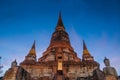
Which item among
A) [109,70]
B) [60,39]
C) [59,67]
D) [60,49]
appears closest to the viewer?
[109,70]

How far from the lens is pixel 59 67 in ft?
64.6

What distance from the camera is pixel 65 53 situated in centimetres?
2528

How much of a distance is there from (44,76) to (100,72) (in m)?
7.91

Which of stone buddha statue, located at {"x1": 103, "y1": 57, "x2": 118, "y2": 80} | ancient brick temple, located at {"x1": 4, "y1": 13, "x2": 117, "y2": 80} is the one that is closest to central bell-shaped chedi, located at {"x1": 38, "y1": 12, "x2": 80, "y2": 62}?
ancient brick temple, located at {"x1": 4, "y1": 13, "x2": 117, "y2": 80}

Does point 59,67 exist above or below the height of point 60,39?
below

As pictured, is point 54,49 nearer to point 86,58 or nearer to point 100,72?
point 86,58

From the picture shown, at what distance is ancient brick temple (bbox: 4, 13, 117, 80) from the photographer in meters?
17.7

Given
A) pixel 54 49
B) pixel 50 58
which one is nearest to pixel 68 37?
pixel 54 49

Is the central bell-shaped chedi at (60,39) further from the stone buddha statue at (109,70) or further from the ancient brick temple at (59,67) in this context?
the stone buddha statue at (109,70)

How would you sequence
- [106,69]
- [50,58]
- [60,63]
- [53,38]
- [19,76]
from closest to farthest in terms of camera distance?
[19,76]
[106,69]
[60,63]
[50,58]
[53,38]

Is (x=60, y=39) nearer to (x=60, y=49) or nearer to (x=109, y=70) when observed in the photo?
(x=60, y=49)

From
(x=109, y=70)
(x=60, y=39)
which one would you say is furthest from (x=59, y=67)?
(x=60, y=39)

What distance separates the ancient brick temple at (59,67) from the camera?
17.7 m

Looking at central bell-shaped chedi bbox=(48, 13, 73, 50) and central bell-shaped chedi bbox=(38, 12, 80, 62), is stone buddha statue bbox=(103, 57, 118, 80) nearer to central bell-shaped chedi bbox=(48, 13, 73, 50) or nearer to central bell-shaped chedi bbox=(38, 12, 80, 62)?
central bell-shaped chedi bbox=(38, 12, 80, 62)
